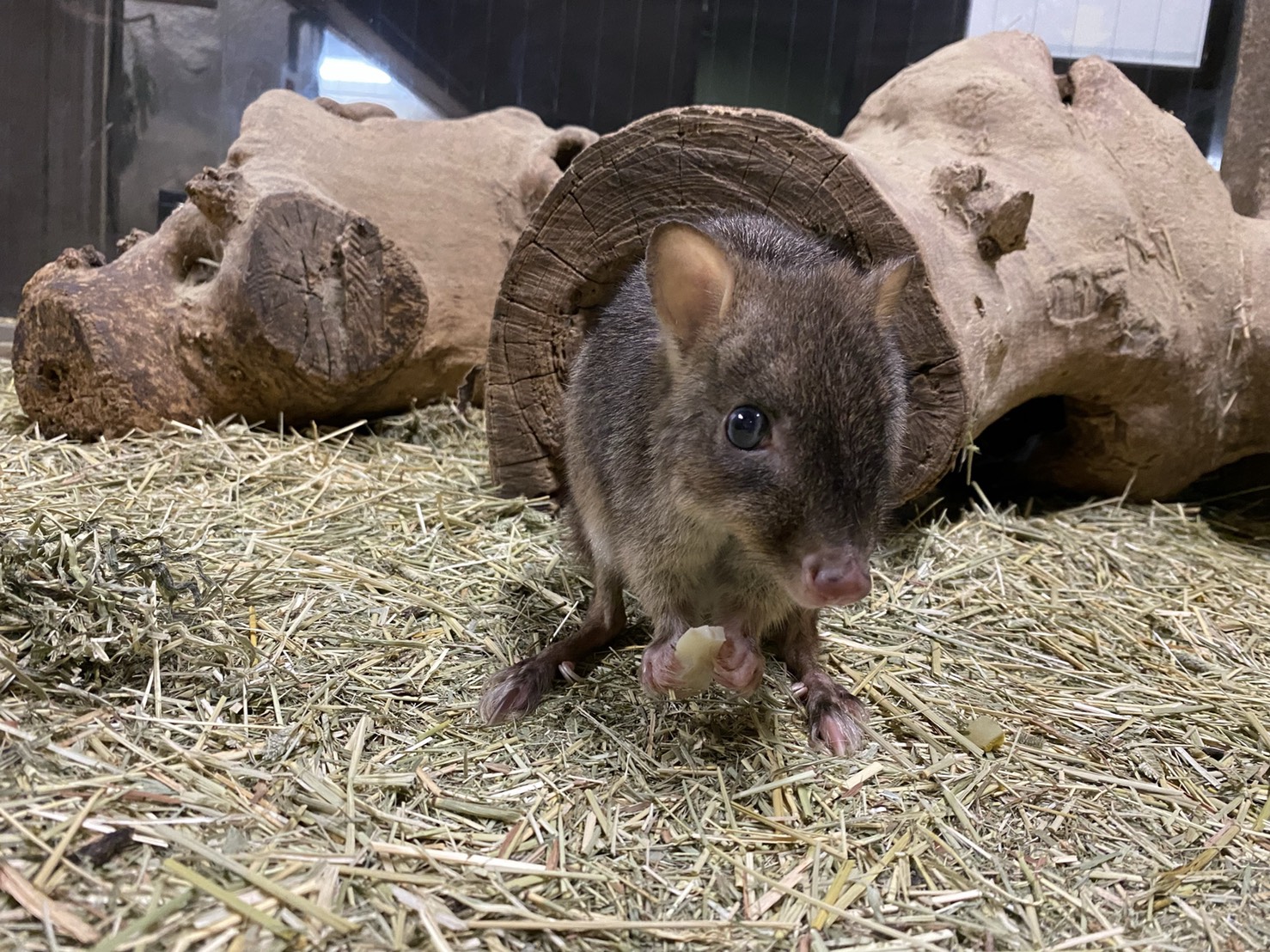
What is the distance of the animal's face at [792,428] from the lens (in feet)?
7.25

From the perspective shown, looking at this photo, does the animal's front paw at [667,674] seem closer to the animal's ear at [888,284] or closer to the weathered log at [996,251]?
the animal's ear at [888,284]

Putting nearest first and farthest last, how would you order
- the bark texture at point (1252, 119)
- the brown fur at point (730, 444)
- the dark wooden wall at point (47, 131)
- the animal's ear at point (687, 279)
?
1. the brown fur at point (730, 444)
2. the animal's ear at point (687, 279)
3. the bark texture at point (1252, 119)
4. the dark wooden wall at point (47, 131)

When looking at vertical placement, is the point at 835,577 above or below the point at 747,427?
below

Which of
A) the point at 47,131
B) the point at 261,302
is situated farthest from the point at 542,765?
the point at 47,131

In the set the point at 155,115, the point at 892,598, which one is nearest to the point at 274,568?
the point at 892,598

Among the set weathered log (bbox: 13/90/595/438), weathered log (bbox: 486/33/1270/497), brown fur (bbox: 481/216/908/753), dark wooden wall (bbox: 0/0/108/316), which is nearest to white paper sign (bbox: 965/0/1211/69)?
weathered log (bbox: 486/33/1270/497)

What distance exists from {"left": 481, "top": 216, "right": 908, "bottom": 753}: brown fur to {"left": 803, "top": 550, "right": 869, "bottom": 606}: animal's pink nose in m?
0.03

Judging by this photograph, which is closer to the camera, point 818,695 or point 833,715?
point 833,715

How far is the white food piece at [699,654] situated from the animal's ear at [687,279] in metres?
0.82

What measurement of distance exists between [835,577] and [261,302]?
3.69 m

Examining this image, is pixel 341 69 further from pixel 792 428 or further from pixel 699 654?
pixel 699 654

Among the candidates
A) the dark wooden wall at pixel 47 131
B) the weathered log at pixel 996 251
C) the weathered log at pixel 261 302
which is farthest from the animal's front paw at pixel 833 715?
the dark wooden wall at pixel 47 131

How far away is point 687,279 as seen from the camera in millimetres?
2488

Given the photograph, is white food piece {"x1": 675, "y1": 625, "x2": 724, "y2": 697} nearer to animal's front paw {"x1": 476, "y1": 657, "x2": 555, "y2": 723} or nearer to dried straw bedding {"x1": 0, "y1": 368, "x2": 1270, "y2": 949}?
dried straw bedding {"x1": 0, "y1": 368, "x2": 1270, "y2": 949}
